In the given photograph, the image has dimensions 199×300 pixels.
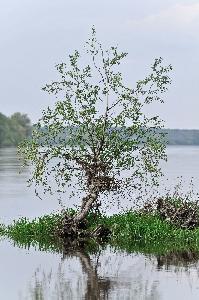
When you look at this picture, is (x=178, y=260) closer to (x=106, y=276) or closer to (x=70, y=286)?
(x=106, y=276)

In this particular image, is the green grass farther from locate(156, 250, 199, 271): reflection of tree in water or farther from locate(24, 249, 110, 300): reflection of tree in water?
locate(24, 249, 110, 300): reflection of tree in water

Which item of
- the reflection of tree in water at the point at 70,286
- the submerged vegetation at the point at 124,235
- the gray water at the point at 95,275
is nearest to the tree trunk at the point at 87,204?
the submerged vegetation at the point at 124,235

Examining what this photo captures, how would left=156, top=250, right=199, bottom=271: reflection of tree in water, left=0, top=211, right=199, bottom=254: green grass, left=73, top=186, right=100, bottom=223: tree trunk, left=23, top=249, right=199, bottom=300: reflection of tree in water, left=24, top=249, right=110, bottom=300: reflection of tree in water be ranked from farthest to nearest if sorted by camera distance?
left=73, top=186, right=100, bottom=223: tree trunk
left=0, top=211, right=199, bottom=254: green grass
left=156, top=250, right=199, bottom=271: reflection of tree in water
left=23, top=249, right=199, bottom=300: reflection of tree in water
left=24, top=249, right=110, bottom=300: reflection of tree in water

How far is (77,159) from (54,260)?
20.8ft

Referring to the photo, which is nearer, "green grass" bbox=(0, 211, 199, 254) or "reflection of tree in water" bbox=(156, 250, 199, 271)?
"reflection of tree in water" bbox=(156, 250, 199, 271)

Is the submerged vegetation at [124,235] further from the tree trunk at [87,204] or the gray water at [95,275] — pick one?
the gray water at [95,275]

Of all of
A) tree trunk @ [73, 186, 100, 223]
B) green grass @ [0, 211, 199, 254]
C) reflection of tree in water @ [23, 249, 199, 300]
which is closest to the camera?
reflection of tree in water @ [23, 249, 199, 300]

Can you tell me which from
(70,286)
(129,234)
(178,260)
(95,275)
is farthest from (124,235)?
(70,286)

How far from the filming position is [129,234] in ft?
84.0

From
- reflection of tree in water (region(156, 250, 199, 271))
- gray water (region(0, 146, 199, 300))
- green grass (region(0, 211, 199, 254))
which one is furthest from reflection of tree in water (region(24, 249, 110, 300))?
green grass (region(0, 211, 199, 254))

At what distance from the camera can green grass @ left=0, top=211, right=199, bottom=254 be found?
78.9ft

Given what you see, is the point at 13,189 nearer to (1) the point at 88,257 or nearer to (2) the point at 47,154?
(2) the point at 47,154

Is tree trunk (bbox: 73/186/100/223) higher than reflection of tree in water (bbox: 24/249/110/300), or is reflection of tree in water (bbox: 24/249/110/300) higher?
tree trunk (bbox: 73/186/100/223)

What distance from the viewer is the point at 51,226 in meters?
26.6
